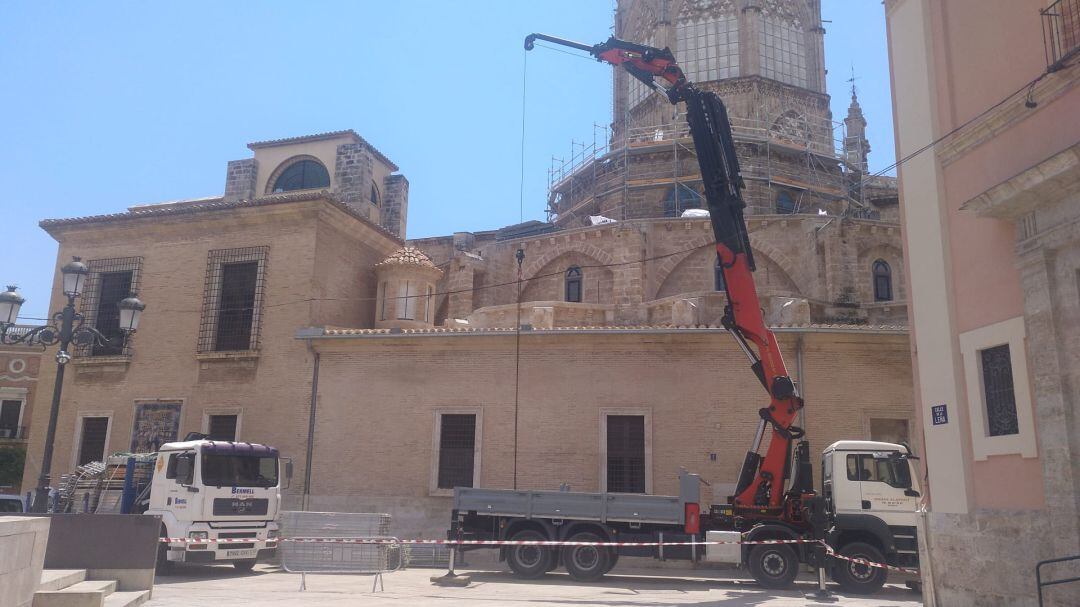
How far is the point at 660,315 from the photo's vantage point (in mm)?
24781

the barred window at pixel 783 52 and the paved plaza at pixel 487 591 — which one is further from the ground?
the barred window at pixel 783 52

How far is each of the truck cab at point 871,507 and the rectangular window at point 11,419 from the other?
40.7 m

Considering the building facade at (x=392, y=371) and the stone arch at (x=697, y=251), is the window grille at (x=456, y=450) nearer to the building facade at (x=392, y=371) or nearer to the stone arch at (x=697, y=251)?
the building facade at (x=392, y=371)

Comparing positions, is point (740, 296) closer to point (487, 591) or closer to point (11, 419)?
point (487, 591)

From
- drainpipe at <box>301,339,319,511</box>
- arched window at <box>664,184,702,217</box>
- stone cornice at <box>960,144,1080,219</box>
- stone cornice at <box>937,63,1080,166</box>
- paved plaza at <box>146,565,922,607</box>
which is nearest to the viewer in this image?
stone cornice at <box>960,144,1080,219</box>

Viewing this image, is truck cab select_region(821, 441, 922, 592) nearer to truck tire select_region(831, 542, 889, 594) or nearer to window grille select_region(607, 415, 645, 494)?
truck tire select_region(831, 542, 889, 594)

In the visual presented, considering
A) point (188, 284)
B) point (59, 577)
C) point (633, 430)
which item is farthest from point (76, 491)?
point (633, 430)

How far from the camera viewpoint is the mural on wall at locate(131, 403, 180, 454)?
18766mm

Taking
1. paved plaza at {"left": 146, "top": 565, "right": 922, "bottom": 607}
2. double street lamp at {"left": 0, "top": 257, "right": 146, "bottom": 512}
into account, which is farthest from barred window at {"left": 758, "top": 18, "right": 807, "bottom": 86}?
double street lamp at {"left": 0, "top": 257, "right": 146, "bottom": 512}

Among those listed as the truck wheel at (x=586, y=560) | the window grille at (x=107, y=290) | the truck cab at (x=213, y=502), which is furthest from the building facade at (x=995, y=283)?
the window grille at (x=107, y=290)

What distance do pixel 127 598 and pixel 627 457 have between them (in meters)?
9.53

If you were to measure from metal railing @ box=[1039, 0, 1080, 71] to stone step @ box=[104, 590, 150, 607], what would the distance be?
10.3 m

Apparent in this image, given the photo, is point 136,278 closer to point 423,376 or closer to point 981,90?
point 423,376

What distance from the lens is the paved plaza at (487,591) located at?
1021 cm
